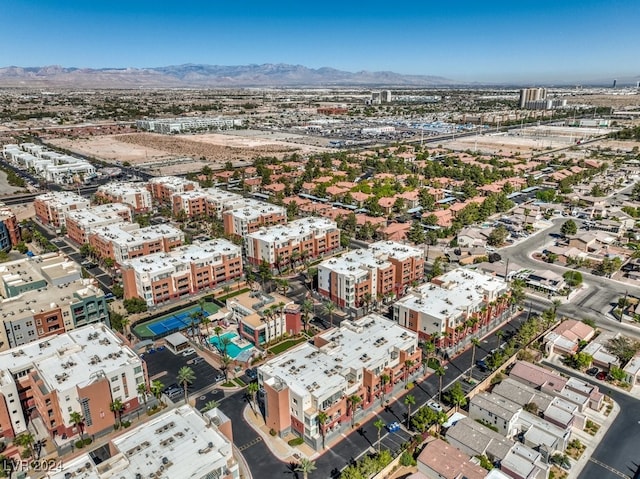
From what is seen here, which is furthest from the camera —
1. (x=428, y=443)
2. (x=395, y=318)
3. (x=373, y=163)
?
(x=373, y=163)

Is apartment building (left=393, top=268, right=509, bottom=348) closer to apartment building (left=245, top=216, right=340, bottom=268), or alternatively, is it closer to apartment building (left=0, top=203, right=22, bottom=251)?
apartment building (left=245, top=216, right=340, bottom=268)

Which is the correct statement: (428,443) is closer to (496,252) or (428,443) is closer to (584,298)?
(584,298)

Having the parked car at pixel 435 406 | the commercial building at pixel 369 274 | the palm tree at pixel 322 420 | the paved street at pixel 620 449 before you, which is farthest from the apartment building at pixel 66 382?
the paved street at pixel 620 449

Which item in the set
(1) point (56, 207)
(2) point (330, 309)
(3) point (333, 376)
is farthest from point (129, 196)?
(3) point (333, 376)

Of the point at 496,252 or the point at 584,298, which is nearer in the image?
the point at 584,298

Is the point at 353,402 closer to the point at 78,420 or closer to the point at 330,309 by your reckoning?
the point at 330,309

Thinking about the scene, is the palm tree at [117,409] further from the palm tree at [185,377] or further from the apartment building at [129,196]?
the apartment building at [129,196]

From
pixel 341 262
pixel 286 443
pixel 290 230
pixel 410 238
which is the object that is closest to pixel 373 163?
pixel 410 238

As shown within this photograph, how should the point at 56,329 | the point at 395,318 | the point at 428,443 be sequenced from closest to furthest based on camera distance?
the point at 428,443, the point at 56,329, the point at 395,318
